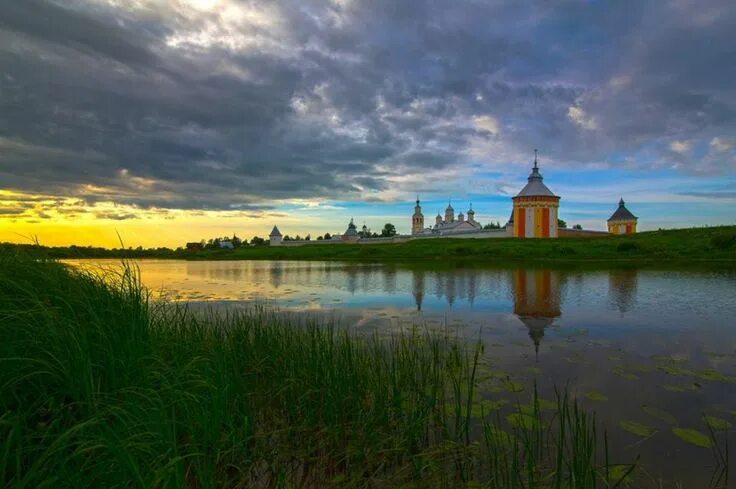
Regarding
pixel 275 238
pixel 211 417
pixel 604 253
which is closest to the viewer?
pixel 211 417

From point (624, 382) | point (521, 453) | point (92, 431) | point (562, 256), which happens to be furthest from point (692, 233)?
point (92, 431)

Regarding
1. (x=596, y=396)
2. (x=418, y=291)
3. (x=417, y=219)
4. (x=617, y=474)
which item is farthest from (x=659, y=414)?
(x=417, y=219)

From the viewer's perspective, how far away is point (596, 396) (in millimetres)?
6633

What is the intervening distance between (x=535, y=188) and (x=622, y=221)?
23137 millimetres

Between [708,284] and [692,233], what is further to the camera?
[692,233]

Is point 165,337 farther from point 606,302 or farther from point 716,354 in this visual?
point 606,302

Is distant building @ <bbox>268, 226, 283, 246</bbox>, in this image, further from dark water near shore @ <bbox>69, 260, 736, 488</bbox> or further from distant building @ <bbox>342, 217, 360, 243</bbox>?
dark water near shore @ <bbox>69, 260, 736, 488</bbox>

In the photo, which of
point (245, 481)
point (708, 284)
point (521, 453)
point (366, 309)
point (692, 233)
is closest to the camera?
point (245, 481)

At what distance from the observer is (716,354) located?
903cm

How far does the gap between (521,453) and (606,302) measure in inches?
538

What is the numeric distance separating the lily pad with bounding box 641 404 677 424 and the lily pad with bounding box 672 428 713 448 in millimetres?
297

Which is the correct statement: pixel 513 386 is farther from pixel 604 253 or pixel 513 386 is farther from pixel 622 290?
pixel 604 253

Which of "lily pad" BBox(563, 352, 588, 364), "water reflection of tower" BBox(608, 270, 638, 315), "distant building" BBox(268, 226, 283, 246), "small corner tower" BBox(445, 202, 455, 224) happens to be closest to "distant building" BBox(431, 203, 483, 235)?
"small corner tower" BBox(445, 202, 455, 224)

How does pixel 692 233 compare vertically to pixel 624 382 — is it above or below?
above
